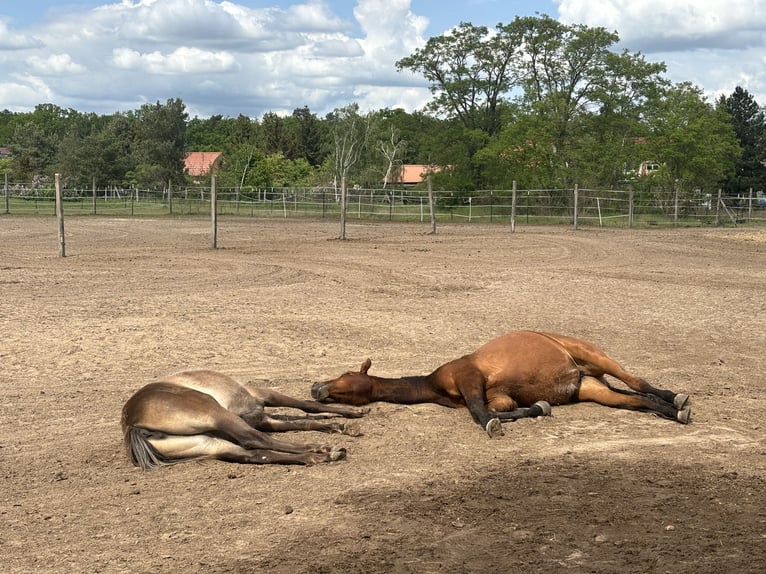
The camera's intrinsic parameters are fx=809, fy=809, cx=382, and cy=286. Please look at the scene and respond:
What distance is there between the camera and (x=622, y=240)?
2358 centimetres

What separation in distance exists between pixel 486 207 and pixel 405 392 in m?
31.7

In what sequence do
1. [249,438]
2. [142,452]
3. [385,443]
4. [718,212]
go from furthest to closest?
[718,212], [385,443], [249,438], [142,452]

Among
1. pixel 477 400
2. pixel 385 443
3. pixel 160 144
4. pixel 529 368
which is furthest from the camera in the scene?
pixel 160 144

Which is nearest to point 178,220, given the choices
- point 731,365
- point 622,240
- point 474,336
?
point 622,240

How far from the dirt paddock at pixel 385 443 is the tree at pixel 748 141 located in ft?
158

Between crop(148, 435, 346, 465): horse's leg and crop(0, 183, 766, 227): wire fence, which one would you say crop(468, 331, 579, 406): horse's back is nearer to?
crop(148, 435, 346, 465): horse's leg

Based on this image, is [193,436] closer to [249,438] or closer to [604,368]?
[249,438]

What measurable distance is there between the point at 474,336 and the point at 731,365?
2700 mm

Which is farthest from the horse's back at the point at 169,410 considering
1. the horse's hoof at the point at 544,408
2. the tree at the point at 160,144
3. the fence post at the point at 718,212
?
the tree at the point at 160,144

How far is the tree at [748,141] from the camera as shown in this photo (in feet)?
190

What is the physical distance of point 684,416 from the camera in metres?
5.76

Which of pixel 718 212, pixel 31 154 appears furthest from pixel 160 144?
pixel 718 212

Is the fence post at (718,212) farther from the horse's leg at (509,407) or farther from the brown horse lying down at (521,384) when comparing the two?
the horse's leg at (509,407)

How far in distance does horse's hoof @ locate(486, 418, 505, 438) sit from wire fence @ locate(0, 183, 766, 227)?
24332 mm
